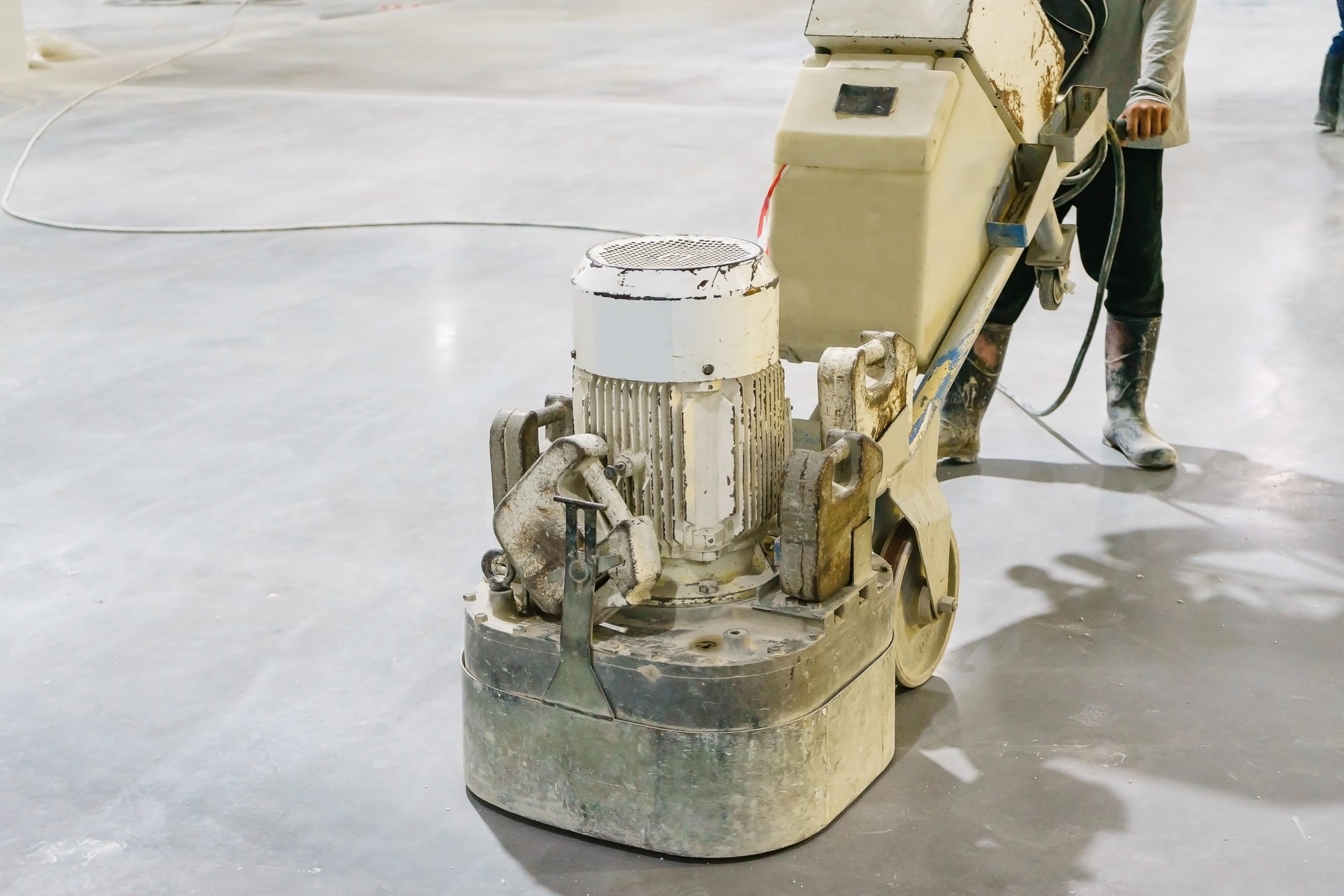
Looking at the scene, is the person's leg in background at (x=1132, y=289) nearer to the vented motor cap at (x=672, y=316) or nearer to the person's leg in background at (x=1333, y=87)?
the vented motor cap at (x=672, y=316)

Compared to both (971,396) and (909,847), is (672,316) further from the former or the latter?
(971,396)

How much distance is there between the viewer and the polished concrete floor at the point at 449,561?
1929 mm

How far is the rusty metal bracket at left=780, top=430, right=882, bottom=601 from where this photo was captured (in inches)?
72.4

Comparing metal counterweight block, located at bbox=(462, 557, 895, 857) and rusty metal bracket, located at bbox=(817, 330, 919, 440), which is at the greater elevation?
rusty metal bracket, located at bbox=(817, 330, 919, 440)

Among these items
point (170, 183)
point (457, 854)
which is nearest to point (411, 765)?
point (457, 854)

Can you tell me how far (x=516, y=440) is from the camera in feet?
6.49

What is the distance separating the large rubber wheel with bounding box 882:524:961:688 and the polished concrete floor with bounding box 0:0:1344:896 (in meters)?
0.05

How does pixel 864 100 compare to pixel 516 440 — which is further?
pixel 864 100

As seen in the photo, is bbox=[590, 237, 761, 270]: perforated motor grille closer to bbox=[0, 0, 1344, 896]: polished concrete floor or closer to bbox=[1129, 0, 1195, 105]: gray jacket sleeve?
bbox=[0, 0, 1344, 896]: polished concrete floor

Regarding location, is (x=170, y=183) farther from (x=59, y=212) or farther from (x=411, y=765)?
(x=411, y=765)

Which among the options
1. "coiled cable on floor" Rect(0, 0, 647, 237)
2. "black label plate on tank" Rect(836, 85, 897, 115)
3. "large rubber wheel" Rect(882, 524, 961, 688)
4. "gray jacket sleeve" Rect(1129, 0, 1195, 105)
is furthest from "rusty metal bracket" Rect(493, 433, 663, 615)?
"coiled cable on floor" Rect(0, 0, 647, 237)

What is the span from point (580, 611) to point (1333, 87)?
248 inches

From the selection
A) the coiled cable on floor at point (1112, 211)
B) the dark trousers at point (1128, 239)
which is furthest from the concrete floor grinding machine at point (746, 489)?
the dark trousers at point (1128, 239)

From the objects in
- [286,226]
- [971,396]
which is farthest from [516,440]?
[286,226]
